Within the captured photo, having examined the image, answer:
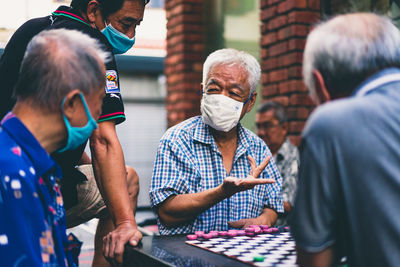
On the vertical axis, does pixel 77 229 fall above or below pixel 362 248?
below

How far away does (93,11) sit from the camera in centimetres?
286

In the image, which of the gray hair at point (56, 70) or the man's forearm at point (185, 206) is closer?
the gray hair at point (56, 70)

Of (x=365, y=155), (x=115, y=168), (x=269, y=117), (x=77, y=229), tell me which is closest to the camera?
(x=365, y=155)

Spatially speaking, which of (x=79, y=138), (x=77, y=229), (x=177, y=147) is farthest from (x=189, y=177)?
(x=77, y=229)

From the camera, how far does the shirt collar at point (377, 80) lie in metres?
1.51

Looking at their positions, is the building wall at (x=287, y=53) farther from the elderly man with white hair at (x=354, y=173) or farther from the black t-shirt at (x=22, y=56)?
the elderly man with white hair at (x=354, y=173)

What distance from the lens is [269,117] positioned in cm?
510

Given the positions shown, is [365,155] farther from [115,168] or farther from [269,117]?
[269,117]

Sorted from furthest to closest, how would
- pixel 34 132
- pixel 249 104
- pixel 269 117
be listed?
pixel 269 117
pixel 249 104
pixel 34 132

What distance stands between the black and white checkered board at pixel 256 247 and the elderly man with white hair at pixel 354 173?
15.1 inches

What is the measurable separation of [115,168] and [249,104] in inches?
38.2

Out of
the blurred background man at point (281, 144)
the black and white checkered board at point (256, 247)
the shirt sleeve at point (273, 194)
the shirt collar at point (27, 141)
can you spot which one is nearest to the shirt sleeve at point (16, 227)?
the shirt collar at point (27, 141)

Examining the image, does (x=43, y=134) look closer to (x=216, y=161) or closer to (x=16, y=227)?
(x=16, y=227)

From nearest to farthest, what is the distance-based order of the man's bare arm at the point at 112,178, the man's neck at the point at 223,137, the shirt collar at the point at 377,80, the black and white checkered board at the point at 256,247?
the shirt collar at the point at 377,80
the black and white checkered board at the point at 256,247
the man's bare arm at the point at 112,178
the man's neck at the point at 223,137
